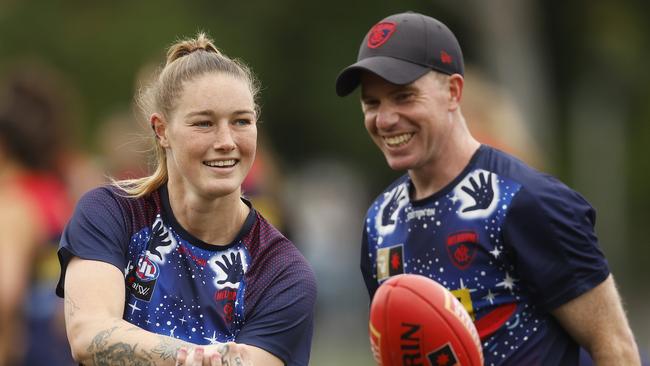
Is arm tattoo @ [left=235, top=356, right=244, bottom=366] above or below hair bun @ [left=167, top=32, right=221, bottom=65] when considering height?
below

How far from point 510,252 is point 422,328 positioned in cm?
64

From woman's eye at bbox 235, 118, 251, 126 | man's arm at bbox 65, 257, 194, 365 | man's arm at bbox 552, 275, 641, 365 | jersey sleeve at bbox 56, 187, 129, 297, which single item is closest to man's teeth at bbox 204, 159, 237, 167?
woman's eye at bbox 235, 118, 251, 126

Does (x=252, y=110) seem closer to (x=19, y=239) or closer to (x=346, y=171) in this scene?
(x=19, y=239)

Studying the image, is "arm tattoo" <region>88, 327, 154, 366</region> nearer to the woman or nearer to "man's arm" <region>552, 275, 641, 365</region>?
the woman

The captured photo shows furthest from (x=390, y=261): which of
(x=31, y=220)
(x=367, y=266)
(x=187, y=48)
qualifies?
(x=31, y=220)

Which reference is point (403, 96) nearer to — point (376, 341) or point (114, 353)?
point (376, 341)

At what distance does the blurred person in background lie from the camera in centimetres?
845

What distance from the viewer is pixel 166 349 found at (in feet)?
16.6

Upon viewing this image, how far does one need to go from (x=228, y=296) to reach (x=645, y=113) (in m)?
21.5

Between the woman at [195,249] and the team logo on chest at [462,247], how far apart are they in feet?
2.37

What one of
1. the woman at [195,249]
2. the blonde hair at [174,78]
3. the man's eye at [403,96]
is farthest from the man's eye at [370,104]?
the woman at [195,249]

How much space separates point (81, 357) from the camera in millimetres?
5148

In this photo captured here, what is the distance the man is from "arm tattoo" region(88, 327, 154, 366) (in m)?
1.48

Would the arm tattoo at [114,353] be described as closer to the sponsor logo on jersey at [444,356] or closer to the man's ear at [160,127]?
the man's ear at [160,127]
